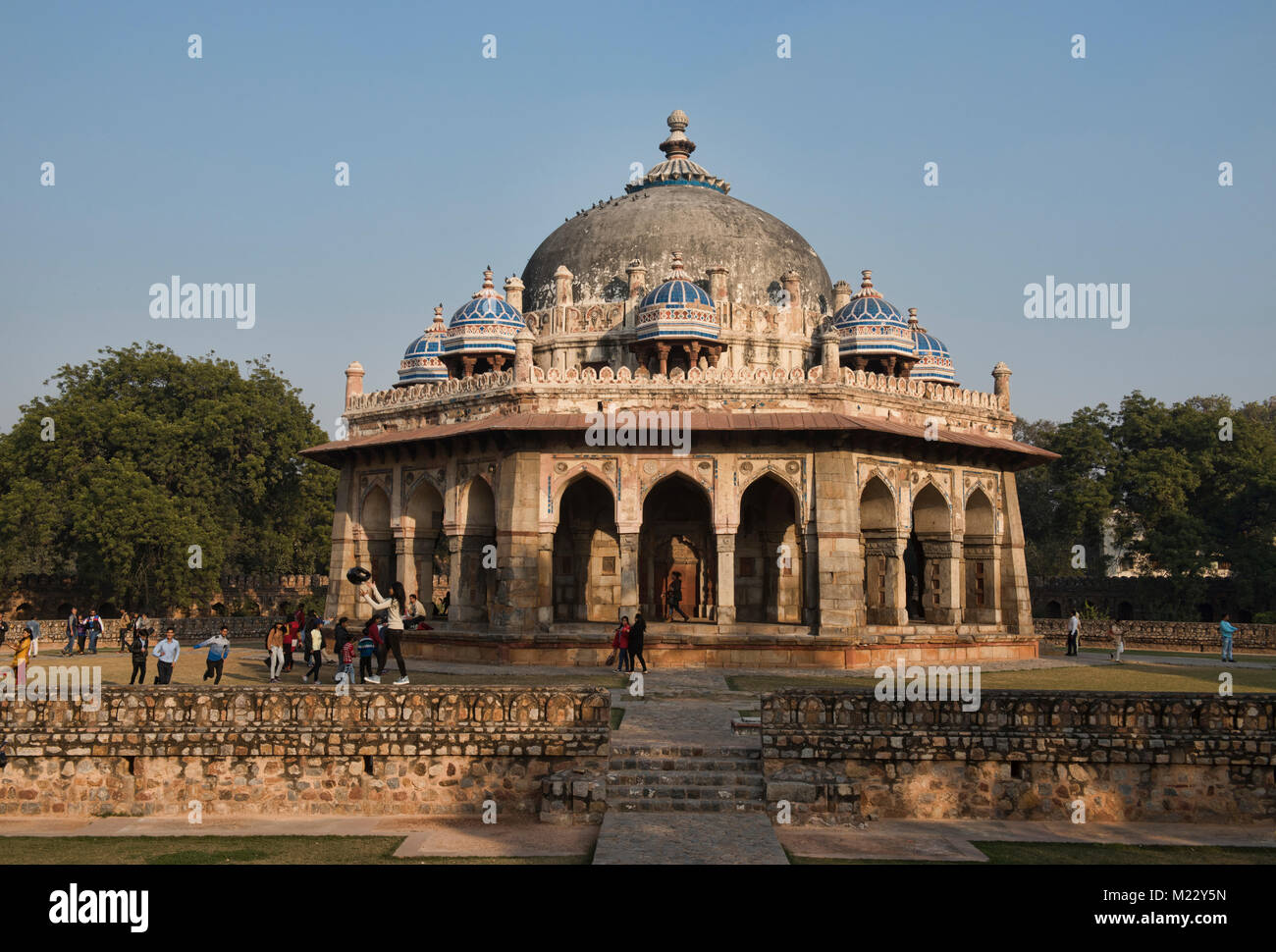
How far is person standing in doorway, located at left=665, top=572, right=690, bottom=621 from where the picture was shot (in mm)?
32219

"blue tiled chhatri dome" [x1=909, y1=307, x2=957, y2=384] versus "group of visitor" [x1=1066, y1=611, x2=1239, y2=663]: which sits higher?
"blue tiled chhatri dome" [x1=909, y1=307, x2=957, y2=384]

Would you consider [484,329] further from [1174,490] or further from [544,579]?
[1174,490]

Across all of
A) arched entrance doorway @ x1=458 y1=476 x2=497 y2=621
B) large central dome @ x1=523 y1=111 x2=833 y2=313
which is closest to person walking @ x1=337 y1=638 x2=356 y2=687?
arched entrance doorway @ x1=458 y1=476 x2=497 y2=621

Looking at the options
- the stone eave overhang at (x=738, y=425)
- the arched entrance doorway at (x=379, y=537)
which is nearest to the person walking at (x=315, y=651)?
the stone eave overhang at (x=738, y=425)

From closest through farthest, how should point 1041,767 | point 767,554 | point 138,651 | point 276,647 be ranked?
1. point 1041,767
2. point 138,651
3. point 276,647
4. point 767,554

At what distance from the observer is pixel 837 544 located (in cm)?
2769

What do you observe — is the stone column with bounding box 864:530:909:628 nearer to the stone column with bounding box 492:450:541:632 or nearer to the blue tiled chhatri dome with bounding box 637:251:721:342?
the blue tiled chhatri dome with bounding box 637:251:721:342

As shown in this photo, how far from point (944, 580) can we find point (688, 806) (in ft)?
67.3

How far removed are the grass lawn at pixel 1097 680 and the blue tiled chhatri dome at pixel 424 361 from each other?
55.4 feet

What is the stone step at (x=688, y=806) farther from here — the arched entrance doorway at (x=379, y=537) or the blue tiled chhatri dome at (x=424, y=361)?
the blue tiled chhatri dome at (x=424, y=361)

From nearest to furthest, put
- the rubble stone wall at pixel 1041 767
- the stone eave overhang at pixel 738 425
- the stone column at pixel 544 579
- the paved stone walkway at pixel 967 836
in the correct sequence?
1. the paved stone walkway at pixel 967 836
2. the rubble stone wall at pixel 1041 767
3. the stone eave overhang at pixel 738 425
4. the stone column at pixel 544 579

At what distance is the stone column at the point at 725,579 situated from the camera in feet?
90.6

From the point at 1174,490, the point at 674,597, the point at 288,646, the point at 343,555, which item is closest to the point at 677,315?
the point at 674,597

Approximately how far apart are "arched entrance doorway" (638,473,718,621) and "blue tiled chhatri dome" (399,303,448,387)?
29.5ft
